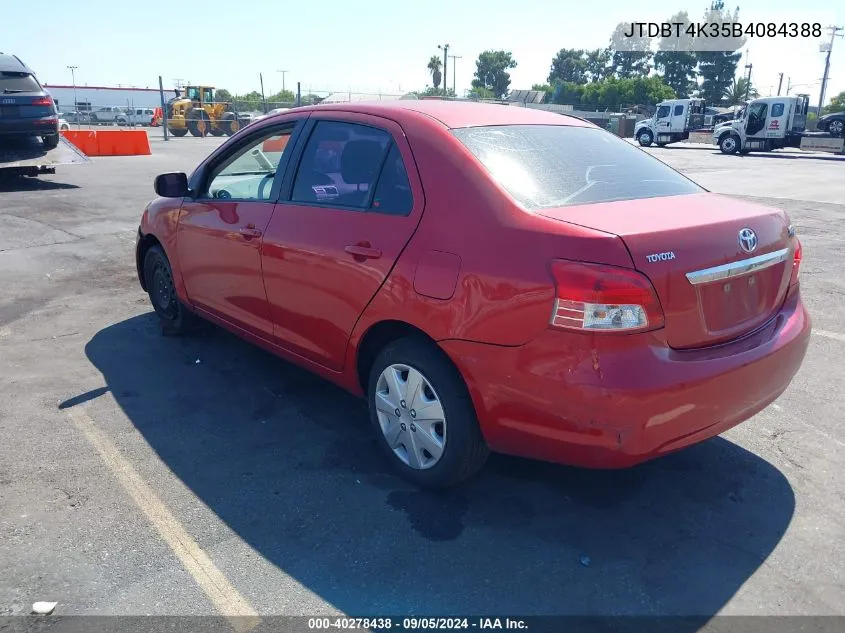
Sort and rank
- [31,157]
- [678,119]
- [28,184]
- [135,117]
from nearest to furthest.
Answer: [31,157], [28,184], [678,119], [135,117]

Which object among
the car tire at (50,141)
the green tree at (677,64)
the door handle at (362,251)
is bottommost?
the car tire at (50,141)

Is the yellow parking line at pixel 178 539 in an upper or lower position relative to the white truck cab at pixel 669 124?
lower

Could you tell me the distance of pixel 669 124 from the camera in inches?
1499

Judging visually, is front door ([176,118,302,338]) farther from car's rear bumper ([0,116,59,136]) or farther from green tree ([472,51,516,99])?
green tree ([472,51,516,99])

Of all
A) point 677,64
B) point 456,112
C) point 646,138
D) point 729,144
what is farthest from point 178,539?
point 677,64

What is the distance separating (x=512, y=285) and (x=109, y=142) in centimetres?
2197

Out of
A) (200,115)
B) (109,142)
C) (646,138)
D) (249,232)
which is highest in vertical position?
(249,232)

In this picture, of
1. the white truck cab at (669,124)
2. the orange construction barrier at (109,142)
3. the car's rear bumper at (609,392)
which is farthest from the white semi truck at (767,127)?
the car's rear bumper at (609,392)

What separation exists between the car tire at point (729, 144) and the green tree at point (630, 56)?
84112 millimetres

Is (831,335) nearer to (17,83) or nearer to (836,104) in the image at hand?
(17,83)

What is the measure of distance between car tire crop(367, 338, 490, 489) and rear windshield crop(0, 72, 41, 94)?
1170cm

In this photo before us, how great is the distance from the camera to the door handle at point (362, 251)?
3189mm

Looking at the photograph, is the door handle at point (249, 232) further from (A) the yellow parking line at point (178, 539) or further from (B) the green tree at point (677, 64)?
(B) the green tree at point (677, 64)

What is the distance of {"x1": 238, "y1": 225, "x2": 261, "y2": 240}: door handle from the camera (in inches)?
157
